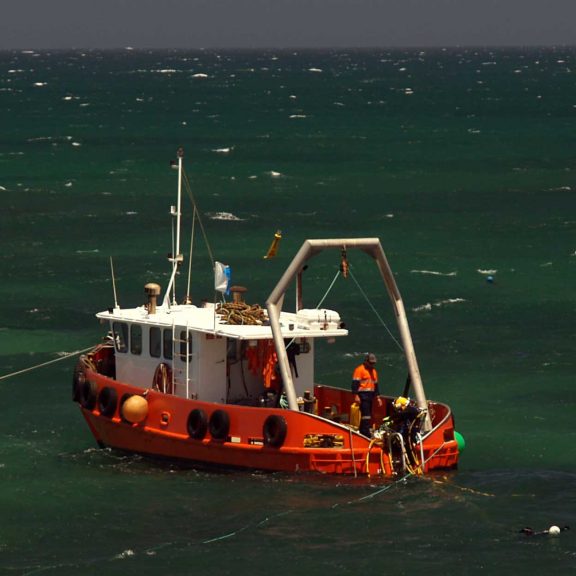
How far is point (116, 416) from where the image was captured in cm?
3450

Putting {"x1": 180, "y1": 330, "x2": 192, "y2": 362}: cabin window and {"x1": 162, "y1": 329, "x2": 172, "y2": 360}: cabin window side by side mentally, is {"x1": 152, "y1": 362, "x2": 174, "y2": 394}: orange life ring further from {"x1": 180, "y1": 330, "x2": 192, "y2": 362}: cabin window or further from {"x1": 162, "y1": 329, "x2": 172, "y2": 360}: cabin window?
{"x1": 180, "y1": 330, "x2": 192, "y2": 362}: cabin window

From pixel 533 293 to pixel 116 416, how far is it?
22.0m

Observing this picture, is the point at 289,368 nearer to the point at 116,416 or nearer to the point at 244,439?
the point at 244,439

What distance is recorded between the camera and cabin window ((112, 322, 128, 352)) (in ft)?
117

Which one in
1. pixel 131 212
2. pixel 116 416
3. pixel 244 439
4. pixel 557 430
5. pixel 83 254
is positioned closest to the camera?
pixel 244 439

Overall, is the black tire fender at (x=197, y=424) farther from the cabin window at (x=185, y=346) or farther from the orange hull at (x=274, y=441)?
the cabin window at (x=185, y=346)

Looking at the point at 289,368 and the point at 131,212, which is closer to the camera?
the point at 289,368

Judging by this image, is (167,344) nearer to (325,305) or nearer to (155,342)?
(155,342)

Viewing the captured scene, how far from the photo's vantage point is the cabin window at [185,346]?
111ft

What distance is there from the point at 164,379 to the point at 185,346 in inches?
35.4

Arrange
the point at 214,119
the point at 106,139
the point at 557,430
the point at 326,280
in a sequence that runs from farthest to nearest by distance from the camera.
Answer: the point at 214,119
the point at 106,139
the point at 326,280
the point at 557,430

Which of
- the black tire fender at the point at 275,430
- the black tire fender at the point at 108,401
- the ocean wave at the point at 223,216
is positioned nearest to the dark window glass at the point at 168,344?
the black tire fender at the point at 108,401

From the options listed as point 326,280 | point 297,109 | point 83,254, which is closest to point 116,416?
point 326,280

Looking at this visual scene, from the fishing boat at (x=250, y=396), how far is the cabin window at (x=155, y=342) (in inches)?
0.8
